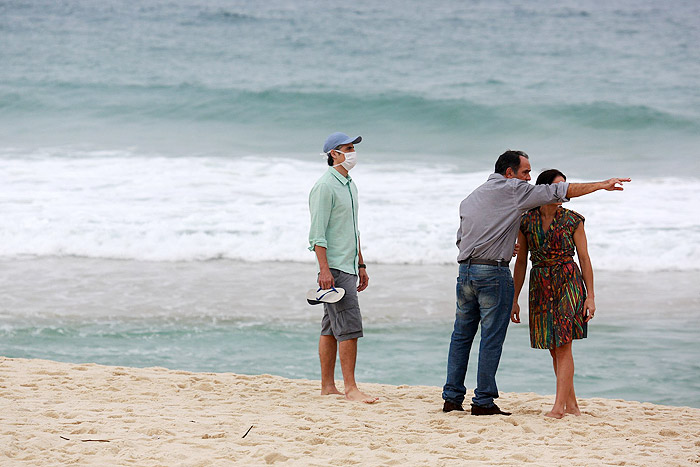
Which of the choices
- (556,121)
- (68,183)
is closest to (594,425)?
(68,183)

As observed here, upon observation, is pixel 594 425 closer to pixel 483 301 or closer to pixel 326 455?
pixel 483 301

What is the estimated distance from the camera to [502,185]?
4.52 meters

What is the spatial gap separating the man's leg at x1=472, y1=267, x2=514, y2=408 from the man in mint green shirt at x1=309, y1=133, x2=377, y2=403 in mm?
817

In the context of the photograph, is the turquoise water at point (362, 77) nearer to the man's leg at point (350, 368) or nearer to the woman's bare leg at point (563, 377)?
the man's leg at point (350, 368)

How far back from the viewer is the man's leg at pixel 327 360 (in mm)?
5305

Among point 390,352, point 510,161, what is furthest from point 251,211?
point 510,161

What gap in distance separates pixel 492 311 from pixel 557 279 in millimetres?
426

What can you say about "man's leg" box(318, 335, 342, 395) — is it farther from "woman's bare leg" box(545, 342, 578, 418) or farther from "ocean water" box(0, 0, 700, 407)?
"woman's bare leg" box(545, 342, 578, 418)

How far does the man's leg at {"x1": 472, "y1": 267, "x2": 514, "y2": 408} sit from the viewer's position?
459cm

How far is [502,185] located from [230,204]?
9153 mm

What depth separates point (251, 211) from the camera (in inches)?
501

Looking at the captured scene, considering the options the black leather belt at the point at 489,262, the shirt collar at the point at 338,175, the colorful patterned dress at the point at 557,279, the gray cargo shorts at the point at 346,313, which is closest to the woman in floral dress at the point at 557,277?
the colorful patterned dress at the point at 557,279

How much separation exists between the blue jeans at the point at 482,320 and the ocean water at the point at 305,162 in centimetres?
141

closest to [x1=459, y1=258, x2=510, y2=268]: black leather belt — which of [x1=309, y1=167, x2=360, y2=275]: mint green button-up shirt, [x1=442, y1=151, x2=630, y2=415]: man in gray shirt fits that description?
[x1=442, y1=151, x2=630, y2=415]: man in gray shirt
